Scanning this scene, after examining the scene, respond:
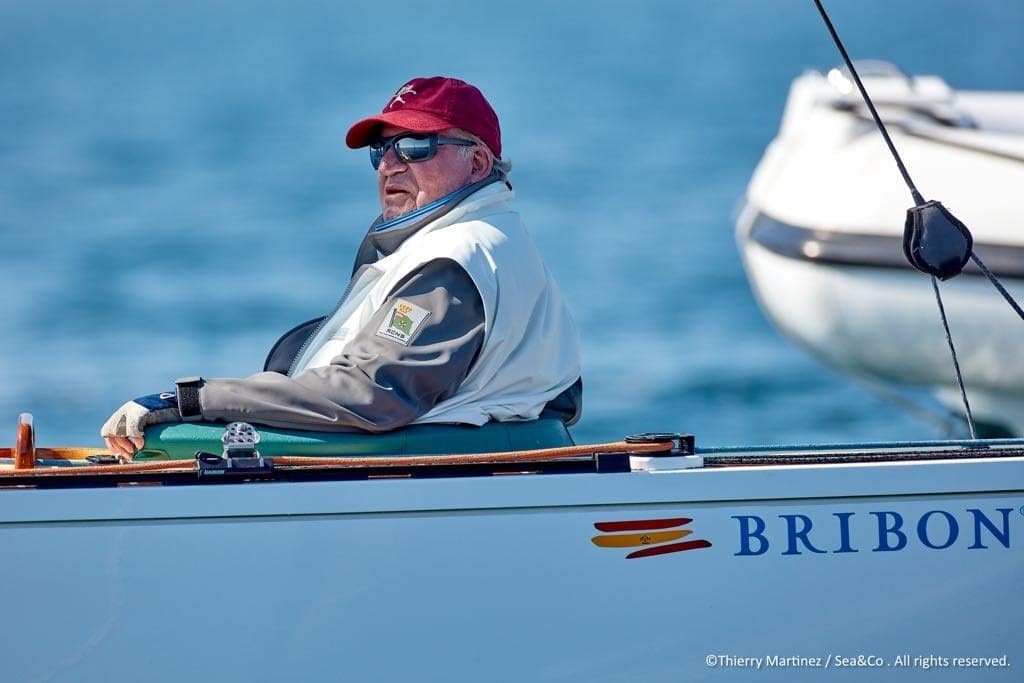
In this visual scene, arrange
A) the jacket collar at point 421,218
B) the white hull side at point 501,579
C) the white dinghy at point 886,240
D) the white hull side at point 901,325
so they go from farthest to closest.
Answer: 1. the white hull side at point 901,325
2. the white dinghy at point 886,240
3. the jacket collar at point 421,218
4. the white hull side at point 501,579

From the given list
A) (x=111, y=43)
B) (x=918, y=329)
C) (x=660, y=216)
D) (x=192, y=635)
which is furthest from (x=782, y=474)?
(x=111, y=43)

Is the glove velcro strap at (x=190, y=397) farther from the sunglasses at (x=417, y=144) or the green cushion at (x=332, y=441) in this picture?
the sunglasses at (x=417, y=144)

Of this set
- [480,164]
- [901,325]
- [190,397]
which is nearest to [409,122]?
[480,164]

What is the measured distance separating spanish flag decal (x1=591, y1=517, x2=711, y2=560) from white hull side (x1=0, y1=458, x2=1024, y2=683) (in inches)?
0.5

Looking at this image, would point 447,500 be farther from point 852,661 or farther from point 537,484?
point 852,661

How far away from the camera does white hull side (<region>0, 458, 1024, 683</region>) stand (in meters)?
3.04

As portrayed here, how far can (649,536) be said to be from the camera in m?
3.12

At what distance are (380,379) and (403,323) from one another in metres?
0.12

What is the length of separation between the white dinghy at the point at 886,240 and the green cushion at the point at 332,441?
175 inches

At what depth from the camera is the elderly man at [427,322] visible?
11.0 feet

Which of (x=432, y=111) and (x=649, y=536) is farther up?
(x=432, y=111)

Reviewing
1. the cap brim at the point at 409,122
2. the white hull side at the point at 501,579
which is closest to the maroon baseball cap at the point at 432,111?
the cap brim at the point at 409,122

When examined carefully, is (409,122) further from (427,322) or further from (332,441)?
(332,441)

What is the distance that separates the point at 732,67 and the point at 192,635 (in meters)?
26.5
